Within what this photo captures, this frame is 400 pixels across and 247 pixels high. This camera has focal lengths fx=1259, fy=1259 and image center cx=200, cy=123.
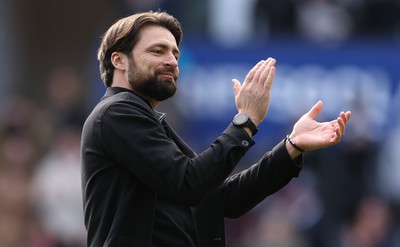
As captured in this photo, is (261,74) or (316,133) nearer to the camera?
(261,74)

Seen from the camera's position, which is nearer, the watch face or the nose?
the watch face

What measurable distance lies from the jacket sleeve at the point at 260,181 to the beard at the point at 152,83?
0.56m

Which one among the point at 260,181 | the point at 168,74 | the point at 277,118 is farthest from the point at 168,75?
the point at 277,118

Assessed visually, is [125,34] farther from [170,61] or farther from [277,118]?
[277,118]

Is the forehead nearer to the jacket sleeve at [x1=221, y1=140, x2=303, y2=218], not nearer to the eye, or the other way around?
the eye

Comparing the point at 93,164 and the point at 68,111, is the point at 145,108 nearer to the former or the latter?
the point at 93,164

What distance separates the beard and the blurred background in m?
5.90

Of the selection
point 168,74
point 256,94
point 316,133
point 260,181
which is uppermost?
point 168,74

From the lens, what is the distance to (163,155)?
17.4 ft

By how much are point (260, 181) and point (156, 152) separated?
0.68 metres

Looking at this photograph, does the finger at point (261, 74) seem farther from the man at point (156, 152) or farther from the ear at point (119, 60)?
the ear at point (119, 60)

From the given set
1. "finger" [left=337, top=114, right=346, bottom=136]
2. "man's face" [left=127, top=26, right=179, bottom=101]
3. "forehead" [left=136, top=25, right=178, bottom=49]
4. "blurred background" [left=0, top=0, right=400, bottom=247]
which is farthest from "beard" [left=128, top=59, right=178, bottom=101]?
"blurred background" [left=0, top=0, right=400, bottom=247]

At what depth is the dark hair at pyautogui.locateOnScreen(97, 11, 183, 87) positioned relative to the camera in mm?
5605

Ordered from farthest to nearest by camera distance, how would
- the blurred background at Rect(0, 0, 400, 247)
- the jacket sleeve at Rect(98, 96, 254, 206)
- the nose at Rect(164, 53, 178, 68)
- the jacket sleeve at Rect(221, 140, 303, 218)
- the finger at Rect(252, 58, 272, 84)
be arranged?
the blurred background at Rect(0, 0, 400, 247) < the jacket sleeve at Rect(221, 140, 303, 218) < the nose at Rect(164, 53, 178, 68) < the finger at Rect(252, 58, 272, 84) < the jacket sleeve at Rect(98, 96, 254, 206)
